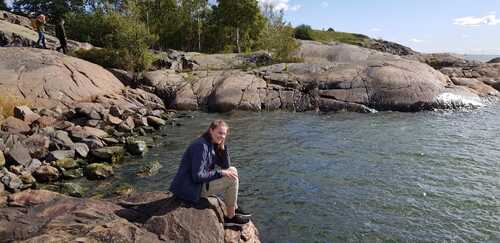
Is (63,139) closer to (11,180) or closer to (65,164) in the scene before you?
(65,164)

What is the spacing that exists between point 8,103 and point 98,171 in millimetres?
11134

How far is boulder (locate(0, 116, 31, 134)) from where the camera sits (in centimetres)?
2228

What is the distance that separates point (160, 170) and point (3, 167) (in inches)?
249

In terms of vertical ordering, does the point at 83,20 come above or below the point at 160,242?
above

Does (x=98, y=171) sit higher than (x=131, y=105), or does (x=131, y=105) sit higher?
(x=131, y=105)

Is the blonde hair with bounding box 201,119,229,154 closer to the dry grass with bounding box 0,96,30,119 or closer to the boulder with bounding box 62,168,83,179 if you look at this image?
the boulder with bounding box 62,168,83,179

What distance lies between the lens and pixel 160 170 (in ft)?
62.7

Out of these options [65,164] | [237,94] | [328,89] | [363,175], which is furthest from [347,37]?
[65,164]

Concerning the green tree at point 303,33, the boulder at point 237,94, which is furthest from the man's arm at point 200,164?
the green tree at point 303,33

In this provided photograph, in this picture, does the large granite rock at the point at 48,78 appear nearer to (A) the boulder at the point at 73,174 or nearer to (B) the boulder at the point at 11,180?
(A) the boulder at the point at 73,174

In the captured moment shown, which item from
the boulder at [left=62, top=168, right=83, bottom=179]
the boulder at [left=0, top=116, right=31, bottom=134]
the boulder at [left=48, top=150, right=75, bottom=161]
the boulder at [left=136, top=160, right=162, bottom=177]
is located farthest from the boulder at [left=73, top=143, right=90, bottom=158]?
the boulder at [left=0, top=116, right=31, bottom=134]

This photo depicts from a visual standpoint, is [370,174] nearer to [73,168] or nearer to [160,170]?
[160,170]

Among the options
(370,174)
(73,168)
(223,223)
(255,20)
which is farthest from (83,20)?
(223,223)

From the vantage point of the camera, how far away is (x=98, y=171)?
1803 cm
